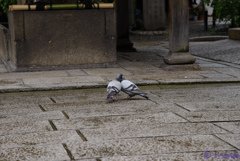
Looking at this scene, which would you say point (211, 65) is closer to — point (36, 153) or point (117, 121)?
point (117, 121)

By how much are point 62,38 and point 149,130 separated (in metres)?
4.59

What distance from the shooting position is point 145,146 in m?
3.52

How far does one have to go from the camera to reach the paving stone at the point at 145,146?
11.1ft

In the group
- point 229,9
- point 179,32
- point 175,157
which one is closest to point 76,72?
point 179,32

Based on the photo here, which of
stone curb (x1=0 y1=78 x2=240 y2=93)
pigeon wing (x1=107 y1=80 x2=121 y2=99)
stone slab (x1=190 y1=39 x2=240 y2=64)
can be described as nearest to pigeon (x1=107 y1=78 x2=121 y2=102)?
pigeon wing (x1=107 y1=80 x2=121 y2=99)

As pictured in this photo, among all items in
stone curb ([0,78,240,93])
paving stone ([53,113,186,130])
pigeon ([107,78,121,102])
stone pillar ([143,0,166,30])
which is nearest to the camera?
paving stone ([53,113,186,130])

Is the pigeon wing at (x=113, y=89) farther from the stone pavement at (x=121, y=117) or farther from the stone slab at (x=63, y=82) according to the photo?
the stone slab at (x=63, y=82)

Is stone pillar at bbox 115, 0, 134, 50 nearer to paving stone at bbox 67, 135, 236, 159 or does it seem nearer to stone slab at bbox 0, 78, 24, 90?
stone slab at bbox 0, 78, 24, 90

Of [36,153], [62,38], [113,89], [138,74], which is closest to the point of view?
[36,153]

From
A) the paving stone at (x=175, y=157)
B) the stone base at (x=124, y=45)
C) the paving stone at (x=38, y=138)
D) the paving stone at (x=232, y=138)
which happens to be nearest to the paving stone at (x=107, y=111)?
the paving stone at (x=38, y=138)

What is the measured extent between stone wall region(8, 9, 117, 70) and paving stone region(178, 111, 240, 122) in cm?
403

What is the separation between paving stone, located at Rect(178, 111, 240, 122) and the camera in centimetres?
436

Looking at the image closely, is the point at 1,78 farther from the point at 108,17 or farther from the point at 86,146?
the point at 86,146

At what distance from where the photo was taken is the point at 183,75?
7379 mm
